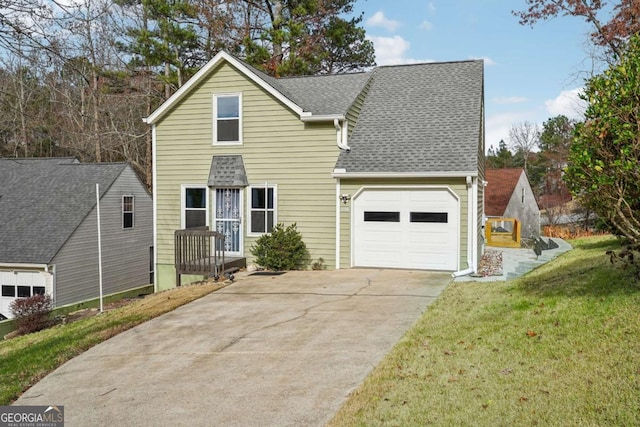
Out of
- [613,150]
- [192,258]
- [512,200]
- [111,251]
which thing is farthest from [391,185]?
[512,200]

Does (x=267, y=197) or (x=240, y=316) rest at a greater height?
(x=267, y=197)

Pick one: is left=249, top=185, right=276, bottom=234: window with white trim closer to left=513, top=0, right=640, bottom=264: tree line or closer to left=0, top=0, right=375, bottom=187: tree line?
left=513, top=0, right=640, bottom=264: tree line

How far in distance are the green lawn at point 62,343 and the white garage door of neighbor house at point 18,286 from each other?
9.79 metres

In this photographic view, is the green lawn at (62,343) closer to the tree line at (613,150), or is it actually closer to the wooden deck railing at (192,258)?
the wooden deck railing at (192,258)

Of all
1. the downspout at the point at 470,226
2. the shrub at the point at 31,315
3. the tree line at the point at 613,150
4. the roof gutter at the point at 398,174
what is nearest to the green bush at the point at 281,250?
the roof gutter at the point at 398,174

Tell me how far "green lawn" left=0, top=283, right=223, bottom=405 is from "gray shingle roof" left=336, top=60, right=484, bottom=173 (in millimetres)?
5703

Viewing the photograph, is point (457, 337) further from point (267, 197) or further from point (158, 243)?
point (158, 243)

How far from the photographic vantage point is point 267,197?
1476 centimetres

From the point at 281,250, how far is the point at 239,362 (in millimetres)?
7363

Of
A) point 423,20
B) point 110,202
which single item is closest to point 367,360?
point 423,20

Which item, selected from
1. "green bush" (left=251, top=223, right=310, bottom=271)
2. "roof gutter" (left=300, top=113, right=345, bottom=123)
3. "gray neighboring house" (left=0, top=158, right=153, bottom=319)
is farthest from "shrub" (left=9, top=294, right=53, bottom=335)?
"roof gutter" (left=300, top=113, right=345, bottom=123)

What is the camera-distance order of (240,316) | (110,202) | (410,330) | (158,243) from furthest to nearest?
1. (110,202)
2. (158,243)
3. (240,316)
4. (410,330)

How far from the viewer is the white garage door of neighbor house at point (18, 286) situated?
19031 millimetres

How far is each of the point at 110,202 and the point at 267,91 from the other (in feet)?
36.0
